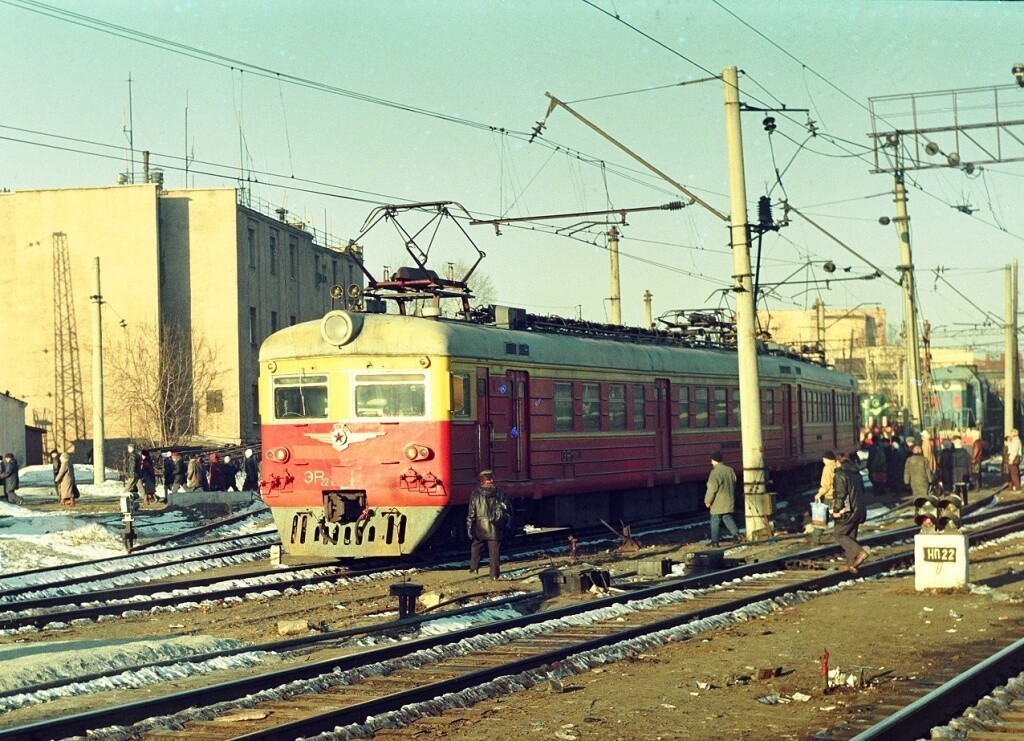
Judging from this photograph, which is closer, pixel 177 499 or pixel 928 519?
pixel 928 519

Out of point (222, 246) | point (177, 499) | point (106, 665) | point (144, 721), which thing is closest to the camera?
point (144, 721)

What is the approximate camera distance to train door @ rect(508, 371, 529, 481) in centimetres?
2017

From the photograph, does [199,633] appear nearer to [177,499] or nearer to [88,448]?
[177,499]

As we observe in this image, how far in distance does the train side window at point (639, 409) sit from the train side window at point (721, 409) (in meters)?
3.71

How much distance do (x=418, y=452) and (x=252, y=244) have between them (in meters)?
42.4

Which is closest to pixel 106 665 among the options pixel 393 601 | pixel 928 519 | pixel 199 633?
pixel 199 633

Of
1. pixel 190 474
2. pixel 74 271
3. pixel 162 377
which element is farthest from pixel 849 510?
pixel 74 271

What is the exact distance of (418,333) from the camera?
1875cm

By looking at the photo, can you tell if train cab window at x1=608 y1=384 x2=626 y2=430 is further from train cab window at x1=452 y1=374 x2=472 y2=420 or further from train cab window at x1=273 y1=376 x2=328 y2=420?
train cab window at x1=273 y1=376 x2=328 y2=420

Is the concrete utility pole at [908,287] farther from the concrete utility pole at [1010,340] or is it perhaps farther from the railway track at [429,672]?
the railway track at [429,672]

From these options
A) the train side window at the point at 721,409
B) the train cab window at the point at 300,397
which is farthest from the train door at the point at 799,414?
the train cab window at the point at 300,397

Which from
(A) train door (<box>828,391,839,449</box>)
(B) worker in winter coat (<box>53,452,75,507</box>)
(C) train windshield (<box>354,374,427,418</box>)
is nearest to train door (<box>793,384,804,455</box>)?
(A) train door (<box>828,391,839,449</box>)

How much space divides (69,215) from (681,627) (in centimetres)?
4984

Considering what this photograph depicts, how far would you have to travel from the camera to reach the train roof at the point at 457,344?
18.8 metres
